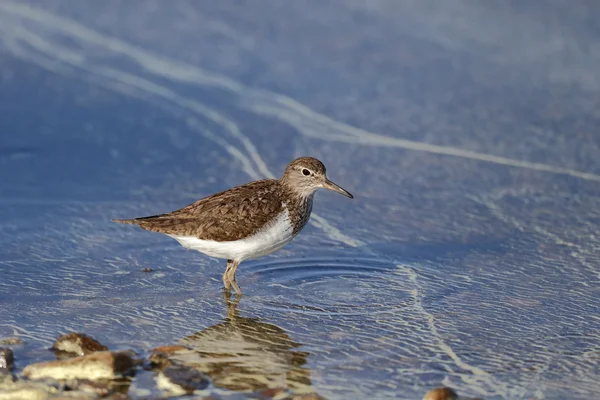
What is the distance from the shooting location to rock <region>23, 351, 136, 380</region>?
5.30 meters

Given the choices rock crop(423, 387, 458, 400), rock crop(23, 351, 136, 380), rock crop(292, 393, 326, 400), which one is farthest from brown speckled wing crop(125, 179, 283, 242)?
rock crop(423, 387, 458, 400)

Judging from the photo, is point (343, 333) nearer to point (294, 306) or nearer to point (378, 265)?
point (294, 306)

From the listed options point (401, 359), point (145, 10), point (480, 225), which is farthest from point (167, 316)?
point (145, 10)

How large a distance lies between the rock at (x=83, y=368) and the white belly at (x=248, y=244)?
1.88 metres

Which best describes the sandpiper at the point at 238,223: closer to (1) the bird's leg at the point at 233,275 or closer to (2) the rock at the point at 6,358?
(1) the bird's leg at the point at 233,275

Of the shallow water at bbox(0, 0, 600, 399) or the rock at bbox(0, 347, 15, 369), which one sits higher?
the shallow water at bbox(0, 0, 600, 399)

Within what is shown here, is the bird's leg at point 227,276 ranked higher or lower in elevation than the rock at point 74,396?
higher

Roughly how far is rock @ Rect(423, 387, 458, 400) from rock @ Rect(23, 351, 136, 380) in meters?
1.56

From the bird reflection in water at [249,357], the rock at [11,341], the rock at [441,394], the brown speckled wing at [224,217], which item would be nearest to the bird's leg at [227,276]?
the brown speckled wing at [224,217]

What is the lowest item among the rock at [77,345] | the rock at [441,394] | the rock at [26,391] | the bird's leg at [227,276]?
the rock at [441,394]

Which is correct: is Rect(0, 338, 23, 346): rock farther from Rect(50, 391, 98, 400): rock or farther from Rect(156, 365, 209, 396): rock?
Rect(156, 365, 209, 396): rock

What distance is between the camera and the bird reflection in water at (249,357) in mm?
5395

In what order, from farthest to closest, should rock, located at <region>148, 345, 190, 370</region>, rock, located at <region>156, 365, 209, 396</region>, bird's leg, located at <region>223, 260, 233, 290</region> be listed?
1. bird's leg, located at <region>223, 260, 233, 290</region>
2. rock, located at <region>148, 345, 190, 370</region>
3. rock, located at <region>156, 365, 209, 396</region>

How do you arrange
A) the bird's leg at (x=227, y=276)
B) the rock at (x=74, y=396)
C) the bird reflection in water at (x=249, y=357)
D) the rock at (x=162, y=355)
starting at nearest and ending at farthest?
the rock at (x=74, y=396) < the bird reflection in water at (x=249, y=357) < the rock at (x=162, y=355) < the bird's leg at (x=227, y=276)
